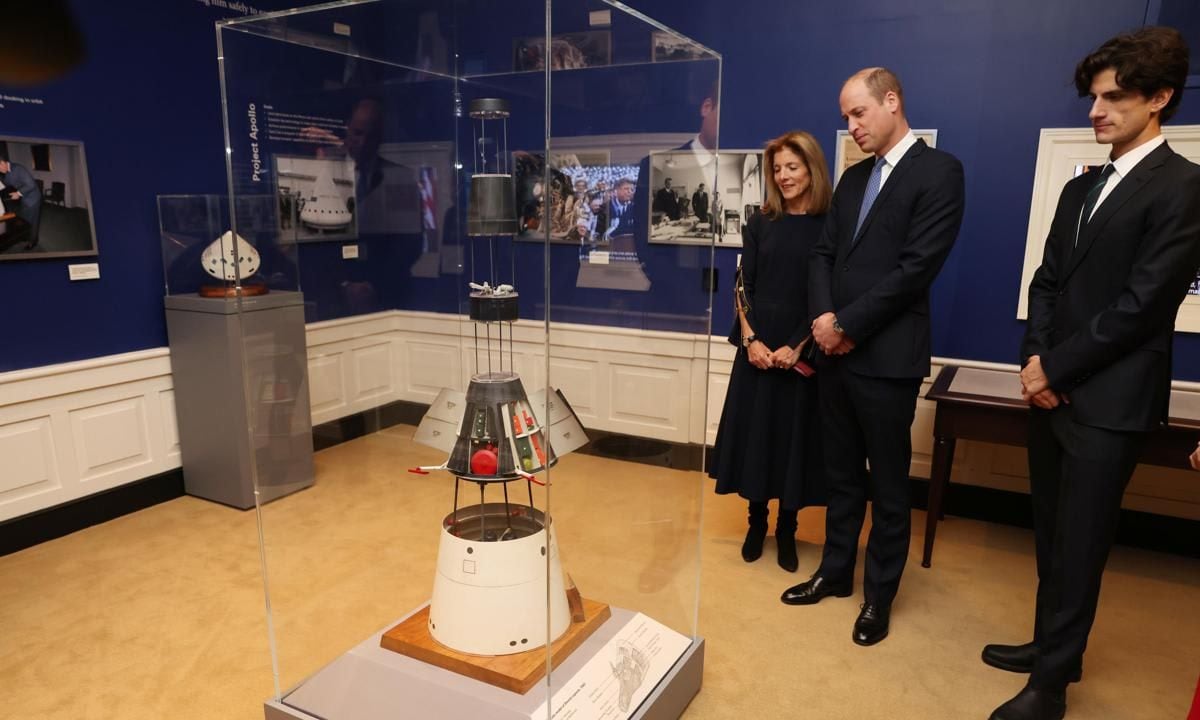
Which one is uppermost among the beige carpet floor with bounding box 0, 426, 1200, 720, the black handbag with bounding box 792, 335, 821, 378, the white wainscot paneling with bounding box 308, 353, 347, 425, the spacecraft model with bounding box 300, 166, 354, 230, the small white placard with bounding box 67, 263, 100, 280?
the spacecraft model with bounding box 300, 166, 354, 230

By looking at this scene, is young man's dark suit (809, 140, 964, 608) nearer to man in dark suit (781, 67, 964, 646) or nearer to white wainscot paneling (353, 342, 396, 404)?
man in dark suit (781, 67, 964, 646)

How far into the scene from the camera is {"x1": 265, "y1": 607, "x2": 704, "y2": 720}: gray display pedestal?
5.66ft

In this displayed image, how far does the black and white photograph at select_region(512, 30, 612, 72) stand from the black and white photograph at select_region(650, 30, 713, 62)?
0.16 meters

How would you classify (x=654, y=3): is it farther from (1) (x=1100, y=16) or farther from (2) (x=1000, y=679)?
(2) (x=1000, y=679)

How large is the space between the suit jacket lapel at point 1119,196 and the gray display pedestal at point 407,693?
152cm

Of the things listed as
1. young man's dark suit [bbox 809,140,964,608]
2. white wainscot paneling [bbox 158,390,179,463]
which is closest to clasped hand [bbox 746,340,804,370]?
young man's dark suit [bbox 809,140,964,608]

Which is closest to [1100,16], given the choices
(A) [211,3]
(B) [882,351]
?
(B) [882,351]

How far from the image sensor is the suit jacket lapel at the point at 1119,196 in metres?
1.80

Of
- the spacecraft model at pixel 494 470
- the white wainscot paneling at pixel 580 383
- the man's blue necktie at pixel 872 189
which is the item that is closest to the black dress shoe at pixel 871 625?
the spacecraft model at pixel 494 470

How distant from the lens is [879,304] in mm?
2256

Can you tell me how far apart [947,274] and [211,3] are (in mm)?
3665

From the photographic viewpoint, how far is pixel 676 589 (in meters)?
2.18

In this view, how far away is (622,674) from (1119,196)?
1.69 metres

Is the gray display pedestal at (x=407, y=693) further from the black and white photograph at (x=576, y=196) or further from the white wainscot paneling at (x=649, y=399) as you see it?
the black and white photograph at (x=576, y=196)
